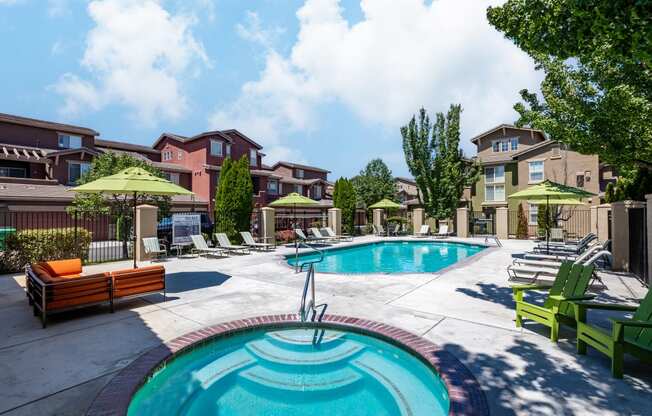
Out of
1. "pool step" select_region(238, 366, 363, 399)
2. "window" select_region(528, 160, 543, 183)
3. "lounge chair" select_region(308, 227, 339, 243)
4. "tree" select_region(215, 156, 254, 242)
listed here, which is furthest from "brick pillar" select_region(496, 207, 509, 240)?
"pool step" select_region(238, 366, 363, 399)

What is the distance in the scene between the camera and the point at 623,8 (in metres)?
3.59

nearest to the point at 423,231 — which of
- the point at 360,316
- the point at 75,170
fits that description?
the point at 360,316

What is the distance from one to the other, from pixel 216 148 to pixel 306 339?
31.7m

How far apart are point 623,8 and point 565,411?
4280 millimetres

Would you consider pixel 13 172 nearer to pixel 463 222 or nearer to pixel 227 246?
pixel 227 246

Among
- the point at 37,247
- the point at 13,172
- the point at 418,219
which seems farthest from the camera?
the point at 418,219

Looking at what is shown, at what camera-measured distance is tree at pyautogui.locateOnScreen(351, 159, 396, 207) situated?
153ft

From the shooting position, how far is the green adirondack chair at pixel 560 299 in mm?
4938

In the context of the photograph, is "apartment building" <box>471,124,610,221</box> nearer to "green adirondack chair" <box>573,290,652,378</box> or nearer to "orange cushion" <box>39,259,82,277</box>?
"green adirondack chair" <box>573,290,652,378</box>

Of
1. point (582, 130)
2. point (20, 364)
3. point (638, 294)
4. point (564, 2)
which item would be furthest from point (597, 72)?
point (20, 364)

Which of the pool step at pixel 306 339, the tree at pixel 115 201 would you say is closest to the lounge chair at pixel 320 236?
the tree at pixel 115 201

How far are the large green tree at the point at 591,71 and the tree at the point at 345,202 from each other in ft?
50.0

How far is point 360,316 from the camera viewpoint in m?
6.10

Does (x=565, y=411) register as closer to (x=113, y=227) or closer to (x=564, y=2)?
(x=564, y=2)
